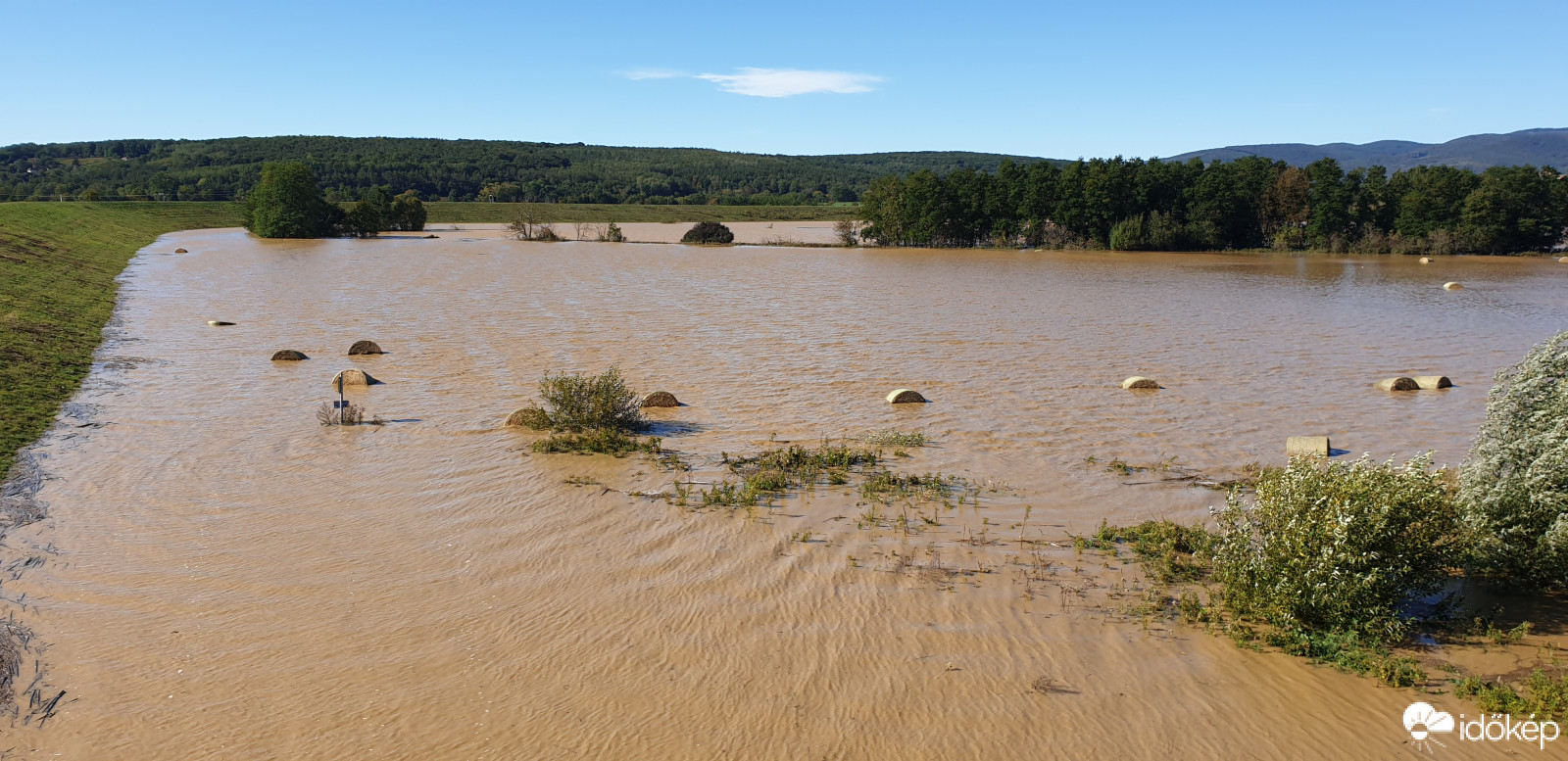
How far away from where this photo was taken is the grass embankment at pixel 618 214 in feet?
348

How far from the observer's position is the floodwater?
614cm

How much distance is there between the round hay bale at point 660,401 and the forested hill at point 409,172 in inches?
3904

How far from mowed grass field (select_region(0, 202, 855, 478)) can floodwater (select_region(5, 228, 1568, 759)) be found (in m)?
0.67

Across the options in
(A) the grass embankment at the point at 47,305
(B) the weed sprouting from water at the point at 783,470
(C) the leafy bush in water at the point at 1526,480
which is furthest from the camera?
(A) the grass embankment at the point at 47,305

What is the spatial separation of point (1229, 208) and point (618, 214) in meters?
73.1

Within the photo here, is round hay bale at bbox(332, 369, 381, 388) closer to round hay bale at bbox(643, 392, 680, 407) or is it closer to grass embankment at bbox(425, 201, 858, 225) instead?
round hay bale at bbox(643, 392, 680, 407)

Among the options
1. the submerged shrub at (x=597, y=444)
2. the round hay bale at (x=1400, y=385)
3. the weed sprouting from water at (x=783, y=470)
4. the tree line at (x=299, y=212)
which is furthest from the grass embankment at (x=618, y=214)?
the weed sprouting from water at (x=783, y=470)

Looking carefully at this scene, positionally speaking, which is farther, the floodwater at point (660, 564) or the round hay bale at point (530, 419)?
the round hay bale at point (530, 419)

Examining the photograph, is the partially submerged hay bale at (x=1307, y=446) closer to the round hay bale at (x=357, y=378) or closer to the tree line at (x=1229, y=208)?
the round hay bale at (x=357, y=378)

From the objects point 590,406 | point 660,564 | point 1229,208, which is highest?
point 1229,208

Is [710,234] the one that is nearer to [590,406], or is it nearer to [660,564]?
[590,406]

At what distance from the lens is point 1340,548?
277 inches

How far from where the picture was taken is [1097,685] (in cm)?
662

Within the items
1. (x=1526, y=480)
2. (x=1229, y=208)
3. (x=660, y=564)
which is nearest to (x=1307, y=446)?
(x=1526, y=480)
